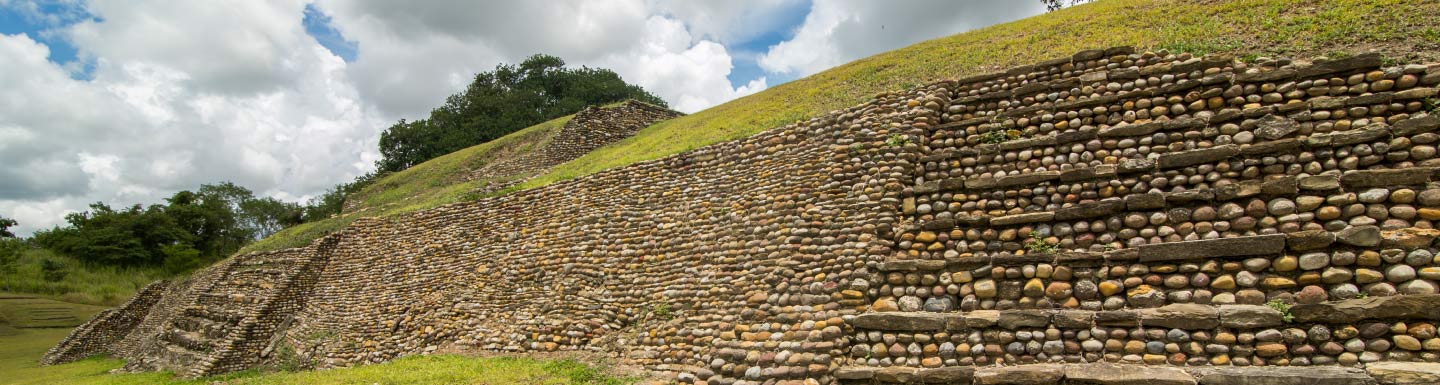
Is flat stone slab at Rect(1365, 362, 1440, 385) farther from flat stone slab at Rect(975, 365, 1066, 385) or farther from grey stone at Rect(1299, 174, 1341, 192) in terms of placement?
flat stone slab at Rect(975, 365, 1066, 385)

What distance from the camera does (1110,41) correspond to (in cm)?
1070

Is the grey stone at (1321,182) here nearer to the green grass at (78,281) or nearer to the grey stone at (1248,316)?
the grey stone at (1248,316)

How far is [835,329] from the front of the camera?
7.52 metres

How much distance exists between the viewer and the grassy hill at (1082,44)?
300 inches

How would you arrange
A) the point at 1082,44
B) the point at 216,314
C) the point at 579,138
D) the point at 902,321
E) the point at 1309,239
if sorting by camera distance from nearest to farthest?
1. the point at 1309,239
2. the point at 902,321
3. the point at 1082,44
4. the point at 216,314
5. the point at 579,138

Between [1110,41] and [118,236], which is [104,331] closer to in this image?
[118,236]

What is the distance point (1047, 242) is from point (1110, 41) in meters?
5.86

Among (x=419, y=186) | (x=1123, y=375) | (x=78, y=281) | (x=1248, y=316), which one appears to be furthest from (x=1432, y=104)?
(x=78, y=281)

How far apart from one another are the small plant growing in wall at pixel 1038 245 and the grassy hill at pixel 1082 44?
3511 millimetres

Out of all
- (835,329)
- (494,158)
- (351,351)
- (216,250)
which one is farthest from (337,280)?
(216,250)

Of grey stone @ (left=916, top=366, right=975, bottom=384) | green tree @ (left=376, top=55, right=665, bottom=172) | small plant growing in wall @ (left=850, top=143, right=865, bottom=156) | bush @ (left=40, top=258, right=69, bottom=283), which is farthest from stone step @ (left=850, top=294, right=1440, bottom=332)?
bush @ (left=40, top=258, right=69, bottom=283)

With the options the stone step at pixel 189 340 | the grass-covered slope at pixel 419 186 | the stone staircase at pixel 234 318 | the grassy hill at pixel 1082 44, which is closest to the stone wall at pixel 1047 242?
the grassy hill at pixel 1082 44

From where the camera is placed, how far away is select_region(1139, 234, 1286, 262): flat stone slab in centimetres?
551

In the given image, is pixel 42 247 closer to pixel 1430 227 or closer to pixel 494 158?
pixel 494 158
